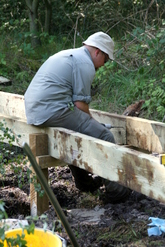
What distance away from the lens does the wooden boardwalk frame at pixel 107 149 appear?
10.7 feet

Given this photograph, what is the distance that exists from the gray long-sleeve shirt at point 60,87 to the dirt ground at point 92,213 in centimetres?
68

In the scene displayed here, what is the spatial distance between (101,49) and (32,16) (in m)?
5.39

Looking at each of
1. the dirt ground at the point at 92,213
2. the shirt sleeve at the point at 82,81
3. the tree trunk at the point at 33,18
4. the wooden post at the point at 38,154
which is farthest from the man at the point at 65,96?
the tree trunk at the point at 33,18

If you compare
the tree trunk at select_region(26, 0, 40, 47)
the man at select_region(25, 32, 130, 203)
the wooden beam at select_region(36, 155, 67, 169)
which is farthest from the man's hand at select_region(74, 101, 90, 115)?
the tree trunk at select_region(26, 0, 40, 47)

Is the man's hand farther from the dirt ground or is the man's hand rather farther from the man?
the dirt ground

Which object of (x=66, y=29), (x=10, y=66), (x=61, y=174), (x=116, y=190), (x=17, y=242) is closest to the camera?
(x=17, y=242)

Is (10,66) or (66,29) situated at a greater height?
(66,29)

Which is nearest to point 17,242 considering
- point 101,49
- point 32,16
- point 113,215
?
point 113,215

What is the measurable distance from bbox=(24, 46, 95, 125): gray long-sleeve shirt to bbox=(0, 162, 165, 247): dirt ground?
68 cm

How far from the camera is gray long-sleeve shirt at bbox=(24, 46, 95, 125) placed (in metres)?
4.44

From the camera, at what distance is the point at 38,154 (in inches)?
174

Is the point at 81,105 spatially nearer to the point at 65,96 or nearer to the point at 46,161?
the point at 65,96

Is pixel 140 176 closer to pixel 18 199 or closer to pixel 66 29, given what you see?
pixel 18 199

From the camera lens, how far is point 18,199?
465 cm
